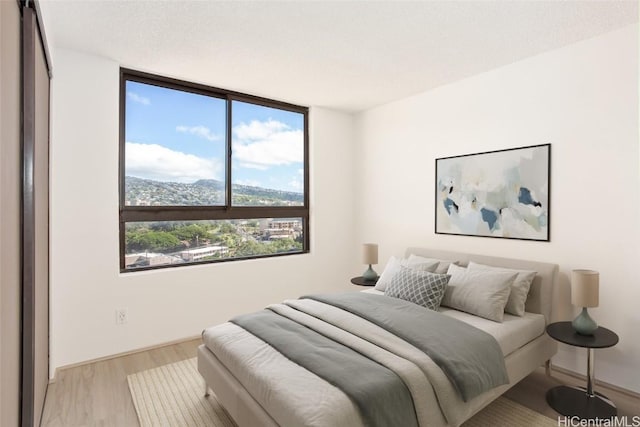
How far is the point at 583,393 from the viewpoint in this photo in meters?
2.44

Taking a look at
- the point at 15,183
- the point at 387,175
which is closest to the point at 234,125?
the point at 387,175

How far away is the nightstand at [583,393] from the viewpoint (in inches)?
87.6

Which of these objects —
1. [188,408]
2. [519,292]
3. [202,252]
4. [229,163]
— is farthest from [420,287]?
[229,163]

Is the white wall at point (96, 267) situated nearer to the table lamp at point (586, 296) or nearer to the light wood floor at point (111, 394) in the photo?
the light wood floor at point (111, 394)

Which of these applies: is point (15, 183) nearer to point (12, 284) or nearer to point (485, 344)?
point (12, 284)

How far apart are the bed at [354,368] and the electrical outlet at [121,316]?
1.12 meters

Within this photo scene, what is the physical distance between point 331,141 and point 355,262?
1622mm

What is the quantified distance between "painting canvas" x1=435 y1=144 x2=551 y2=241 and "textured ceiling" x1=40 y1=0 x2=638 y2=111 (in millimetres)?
818

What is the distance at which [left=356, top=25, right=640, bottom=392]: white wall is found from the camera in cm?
248

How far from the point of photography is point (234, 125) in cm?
391

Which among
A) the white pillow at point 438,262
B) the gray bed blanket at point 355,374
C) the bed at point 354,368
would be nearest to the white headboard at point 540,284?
the bed at point 354,368

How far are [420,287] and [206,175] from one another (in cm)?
239

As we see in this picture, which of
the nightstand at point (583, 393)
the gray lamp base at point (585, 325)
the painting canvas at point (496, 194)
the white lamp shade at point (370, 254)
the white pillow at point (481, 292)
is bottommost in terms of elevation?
the nightstand at point (583, 393)

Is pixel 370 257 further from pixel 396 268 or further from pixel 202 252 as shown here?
pixel 202 252
